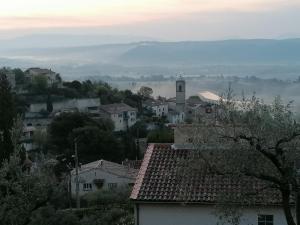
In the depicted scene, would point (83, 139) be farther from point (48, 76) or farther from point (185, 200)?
point (48, 76)

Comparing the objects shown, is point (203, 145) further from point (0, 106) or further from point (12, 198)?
point (0, 106)

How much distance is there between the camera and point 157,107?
365ft

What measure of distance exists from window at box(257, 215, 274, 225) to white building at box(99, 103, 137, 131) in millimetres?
74000

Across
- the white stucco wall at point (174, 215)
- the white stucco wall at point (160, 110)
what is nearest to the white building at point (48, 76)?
the white stucco wall at point (160, 110)

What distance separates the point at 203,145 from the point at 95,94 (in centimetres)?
9318

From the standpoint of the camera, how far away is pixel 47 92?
331ft

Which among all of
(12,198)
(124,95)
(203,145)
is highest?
(203,145)

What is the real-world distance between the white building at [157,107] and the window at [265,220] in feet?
299

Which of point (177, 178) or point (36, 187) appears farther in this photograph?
point (177, 178)

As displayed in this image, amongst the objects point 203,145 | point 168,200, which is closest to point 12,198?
point 203,145

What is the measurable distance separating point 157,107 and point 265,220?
9534 cm

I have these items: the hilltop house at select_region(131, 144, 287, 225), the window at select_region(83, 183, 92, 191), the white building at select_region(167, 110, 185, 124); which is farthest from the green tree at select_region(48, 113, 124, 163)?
the white building at select_region(167, 110, 185, 124)

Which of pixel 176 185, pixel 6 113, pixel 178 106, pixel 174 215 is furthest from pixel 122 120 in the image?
pixel 174 215

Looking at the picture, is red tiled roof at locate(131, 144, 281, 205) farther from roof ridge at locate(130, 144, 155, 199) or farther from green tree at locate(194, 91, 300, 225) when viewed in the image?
green tree at locate(194, 91, 300, 225)
